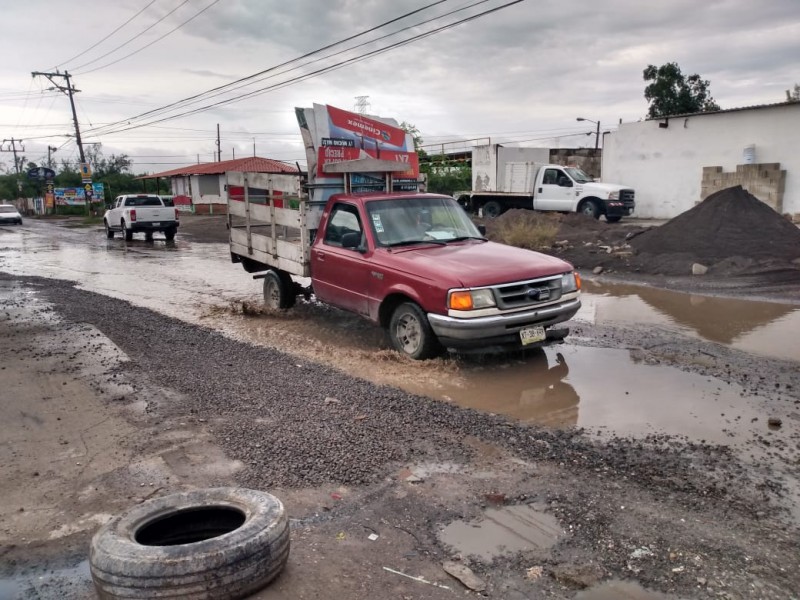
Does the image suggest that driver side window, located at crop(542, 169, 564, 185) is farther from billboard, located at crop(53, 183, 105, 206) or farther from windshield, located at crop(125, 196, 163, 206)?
billboard, located at crop(53, 183, 105, 206)

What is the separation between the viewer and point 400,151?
9359mm

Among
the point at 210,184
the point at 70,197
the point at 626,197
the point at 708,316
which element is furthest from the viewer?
the point at 70,197

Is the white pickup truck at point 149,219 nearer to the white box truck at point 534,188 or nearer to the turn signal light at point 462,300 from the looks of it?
the white box truck at point 534,188

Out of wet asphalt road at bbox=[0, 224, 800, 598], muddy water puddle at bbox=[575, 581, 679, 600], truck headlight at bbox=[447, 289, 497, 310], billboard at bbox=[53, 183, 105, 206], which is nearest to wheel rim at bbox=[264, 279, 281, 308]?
wet asphalt road at bbox=[0, 224, 800, 598]

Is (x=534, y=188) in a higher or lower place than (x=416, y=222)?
higher

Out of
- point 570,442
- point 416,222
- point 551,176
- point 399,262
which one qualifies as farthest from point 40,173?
point 570,442

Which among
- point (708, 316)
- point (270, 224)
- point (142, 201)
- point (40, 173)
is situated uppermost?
point (40, 173)

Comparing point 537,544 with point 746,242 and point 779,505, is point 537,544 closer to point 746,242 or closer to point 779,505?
point 779,505

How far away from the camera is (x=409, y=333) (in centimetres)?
654

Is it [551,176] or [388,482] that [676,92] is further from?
[388,482]

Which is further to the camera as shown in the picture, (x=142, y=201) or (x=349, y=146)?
(x=142, y=201)

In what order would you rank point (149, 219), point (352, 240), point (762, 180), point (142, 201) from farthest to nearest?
point (142, 201), point (149, 219), point (762, 180), point (352, 240)

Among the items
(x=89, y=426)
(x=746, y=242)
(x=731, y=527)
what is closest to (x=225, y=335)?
(x=89, y=426)

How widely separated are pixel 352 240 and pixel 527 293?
221 cm
